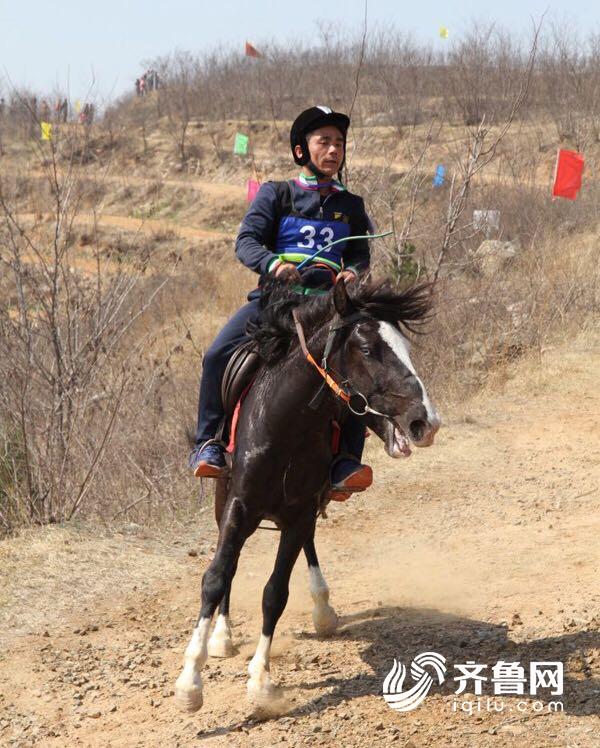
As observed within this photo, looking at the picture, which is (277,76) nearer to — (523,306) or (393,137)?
(393,137)

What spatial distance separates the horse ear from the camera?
14.6 feet

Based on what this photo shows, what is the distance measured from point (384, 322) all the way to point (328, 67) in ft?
136

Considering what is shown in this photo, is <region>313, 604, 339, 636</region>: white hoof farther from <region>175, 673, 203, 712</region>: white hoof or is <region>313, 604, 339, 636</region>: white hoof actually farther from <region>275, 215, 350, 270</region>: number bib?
<region>275, 215, 350, 270</region>: number bib

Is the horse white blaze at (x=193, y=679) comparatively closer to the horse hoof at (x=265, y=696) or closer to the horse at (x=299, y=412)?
the horse at (x=299, y=412)

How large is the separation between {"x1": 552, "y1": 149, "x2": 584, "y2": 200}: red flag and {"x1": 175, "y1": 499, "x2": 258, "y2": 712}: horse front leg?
12.6m

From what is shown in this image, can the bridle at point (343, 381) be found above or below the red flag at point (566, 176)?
below

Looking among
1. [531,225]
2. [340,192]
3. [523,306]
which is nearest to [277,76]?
[531,225]

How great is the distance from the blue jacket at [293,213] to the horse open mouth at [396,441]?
1.21 meters

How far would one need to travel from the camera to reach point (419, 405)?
4.13m

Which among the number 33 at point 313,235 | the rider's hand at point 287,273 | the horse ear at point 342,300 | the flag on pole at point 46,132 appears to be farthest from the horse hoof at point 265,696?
the flag on pole at point 46,132

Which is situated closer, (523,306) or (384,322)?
(384,322)

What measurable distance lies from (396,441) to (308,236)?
4.82 ft

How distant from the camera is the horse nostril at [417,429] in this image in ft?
13.4

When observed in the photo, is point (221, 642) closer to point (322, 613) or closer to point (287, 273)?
point (322, 613)
